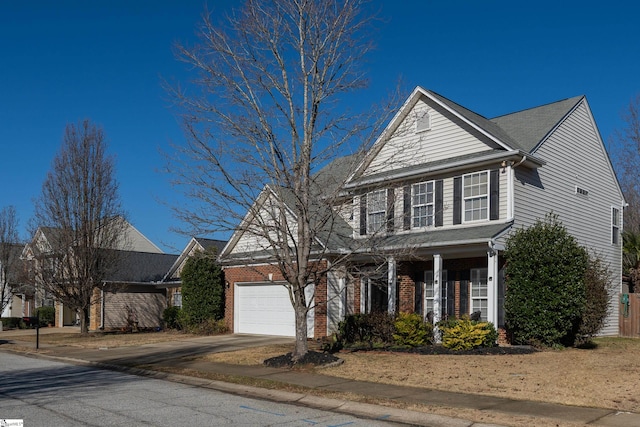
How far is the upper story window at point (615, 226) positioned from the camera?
25.2 meters

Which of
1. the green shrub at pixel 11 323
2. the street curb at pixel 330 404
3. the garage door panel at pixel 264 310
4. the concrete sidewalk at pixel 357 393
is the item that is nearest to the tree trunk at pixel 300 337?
the concrete sidewalk at pixel 357 393

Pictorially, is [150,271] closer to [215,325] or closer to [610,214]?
[215,325]

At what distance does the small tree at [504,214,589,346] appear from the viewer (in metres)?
17.5

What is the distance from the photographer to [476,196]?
65.9 feet

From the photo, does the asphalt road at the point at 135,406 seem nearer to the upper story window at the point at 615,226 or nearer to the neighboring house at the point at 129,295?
the upper story window at the point at 615,226

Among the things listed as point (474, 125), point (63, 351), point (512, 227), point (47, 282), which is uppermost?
point (474, 125)

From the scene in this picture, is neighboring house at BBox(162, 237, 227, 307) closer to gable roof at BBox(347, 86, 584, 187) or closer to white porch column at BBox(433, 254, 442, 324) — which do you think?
gable roof at BBox(347, 86, 584, 187)

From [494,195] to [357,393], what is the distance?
1012 cm

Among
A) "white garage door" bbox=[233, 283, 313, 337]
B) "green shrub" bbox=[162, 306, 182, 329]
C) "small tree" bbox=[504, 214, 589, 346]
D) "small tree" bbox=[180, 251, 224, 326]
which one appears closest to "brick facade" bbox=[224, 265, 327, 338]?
"white garage door" bbox=[233, 283, 313, 337]

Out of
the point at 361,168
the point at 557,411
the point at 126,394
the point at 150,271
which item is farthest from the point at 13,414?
the point at 150,271

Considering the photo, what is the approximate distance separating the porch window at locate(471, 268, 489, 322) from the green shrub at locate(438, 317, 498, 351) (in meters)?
2.53

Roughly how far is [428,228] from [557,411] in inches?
466

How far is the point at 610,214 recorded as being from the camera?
82.5 ft

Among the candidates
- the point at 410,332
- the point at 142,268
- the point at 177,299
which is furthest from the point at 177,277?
the point at 410,332
